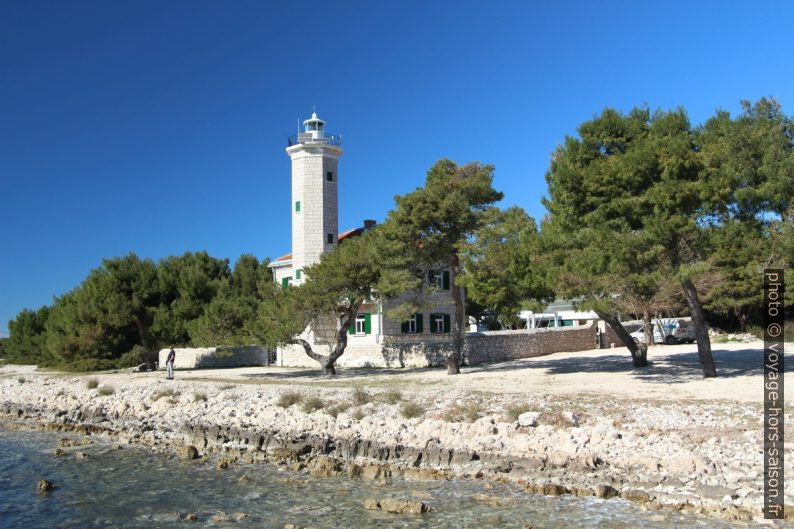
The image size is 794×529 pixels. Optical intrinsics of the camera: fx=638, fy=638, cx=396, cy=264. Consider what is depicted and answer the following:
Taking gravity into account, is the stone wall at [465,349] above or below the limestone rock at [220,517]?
above

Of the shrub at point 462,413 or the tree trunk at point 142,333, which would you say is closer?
the shrub at point 462,413

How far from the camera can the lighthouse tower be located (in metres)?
37.7

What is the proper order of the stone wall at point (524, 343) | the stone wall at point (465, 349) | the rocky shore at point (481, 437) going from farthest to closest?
the stone wall at point (524, 343) → the stone wall at point (465, 349) → the rocky shore at point (481, 437)

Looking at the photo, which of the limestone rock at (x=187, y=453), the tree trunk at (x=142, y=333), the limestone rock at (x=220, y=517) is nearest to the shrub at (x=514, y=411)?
the limestone rock at (x=220, y=517)

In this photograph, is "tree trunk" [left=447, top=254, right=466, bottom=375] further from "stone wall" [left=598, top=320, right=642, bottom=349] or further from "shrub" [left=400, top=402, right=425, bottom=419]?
A: "stone wall" [left=598, top=320, right=642, bottom=349]

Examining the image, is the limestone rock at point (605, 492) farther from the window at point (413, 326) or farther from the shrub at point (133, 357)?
the shrub at point (133, 357)

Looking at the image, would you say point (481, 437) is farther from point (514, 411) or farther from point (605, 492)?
point (605, 492)

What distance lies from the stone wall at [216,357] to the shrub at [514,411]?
83.7 ft

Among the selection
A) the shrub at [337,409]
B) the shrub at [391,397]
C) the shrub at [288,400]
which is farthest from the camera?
the shrub at [288,400]

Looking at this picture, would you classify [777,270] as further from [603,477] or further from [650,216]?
[603,477]

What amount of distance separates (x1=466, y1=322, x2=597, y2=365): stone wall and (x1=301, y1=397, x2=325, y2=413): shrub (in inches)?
544

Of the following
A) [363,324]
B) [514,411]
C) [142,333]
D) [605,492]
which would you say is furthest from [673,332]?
[142,333]

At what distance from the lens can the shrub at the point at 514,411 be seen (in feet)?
48.9

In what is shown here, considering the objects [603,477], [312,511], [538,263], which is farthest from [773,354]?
[312,511]
